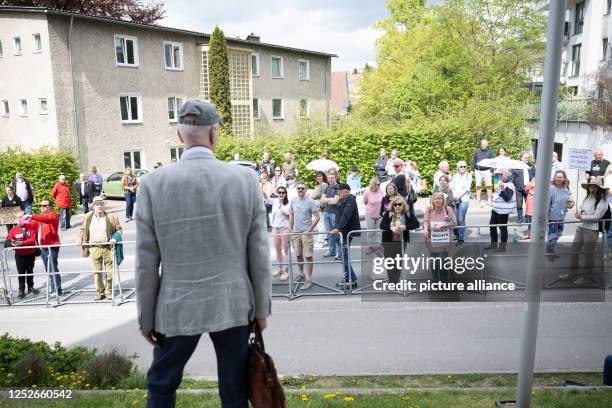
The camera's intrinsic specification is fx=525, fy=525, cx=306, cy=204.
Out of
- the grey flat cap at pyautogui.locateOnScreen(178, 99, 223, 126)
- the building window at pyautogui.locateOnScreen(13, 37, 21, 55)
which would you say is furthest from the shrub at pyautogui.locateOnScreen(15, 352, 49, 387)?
the building window at pyautogui.locateOnScreen(13, 37, 21, 55)

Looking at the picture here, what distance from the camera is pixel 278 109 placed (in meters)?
42.7

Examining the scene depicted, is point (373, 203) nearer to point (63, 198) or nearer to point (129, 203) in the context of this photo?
point (129, 203)

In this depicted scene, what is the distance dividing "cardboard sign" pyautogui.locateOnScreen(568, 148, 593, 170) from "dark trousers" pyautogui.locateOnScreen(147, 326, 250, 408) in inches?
575

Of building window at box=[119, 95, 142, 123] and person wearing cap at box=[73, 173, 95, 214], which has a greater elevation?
building window at box=[119, 95, 142, 123]

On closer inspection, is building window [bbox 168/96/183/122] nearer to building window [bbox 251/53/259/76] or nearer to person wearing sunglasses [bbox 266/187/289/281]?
building window [bbox 251/53/259/76]

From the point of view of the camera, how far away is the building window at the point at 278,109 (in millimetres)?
42250

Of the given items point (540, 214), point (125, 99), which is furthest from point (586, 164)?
point (125, 99)

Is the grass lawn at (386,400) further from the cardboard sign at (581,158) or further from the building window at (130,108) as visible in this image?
the building window at (130,108)

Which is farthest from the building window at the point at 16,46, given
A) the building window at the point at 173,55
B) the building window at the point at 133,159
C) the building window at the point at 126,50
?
the building window at the point at 173,55

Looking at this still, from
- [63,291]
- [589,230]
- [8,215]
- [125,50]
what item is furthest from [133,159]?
[589,230]

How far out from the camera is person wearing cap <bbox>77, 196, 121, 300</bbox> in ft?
33.8

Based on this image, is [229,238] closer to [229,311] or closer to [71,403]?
[229,311]

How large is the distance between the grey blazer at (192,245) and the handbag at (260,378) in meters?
0.24

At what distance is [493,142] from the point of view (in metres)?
23.3
